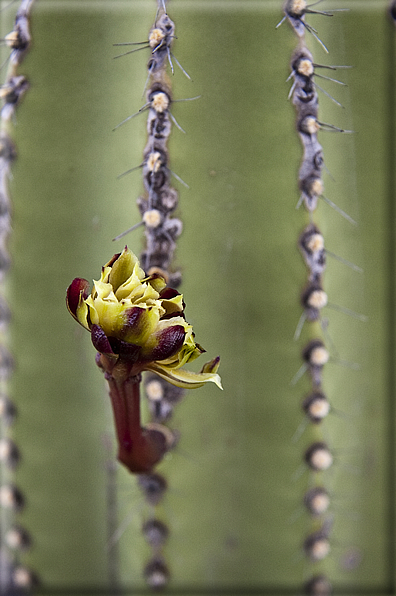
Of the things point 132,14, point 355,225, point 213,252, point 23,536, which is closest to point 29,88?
point 132,14

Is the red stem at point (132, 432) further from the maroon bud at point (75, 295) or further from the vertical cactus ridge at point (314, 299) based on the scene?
the vertical cactus ridge at point (314, 299)

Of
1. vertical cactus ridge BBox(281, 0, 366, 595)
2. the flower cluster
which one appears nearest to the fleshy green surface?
vertical cactus ridge BBox(281, 0, 366, 595)

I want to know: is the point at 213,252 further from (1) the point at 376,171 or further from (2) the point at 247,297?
(1) the point at 376,171

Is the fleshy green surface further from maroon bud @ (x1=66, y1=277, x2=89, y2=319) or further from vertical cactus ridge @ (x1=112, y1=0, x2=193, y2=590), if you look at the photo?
maroon bud @ (x1=66, y1=277, x2=89, y2=319)

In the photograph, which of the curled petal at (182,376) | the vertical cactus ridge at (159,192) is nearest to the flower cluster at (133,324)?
the curled petal at (182,376)

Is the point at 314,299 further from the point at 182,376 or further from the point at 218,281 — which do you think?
the point at 182,376

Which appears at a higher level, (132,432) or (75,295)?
(75,295)

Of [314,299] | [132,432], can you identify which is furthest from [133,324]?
[314,299]
